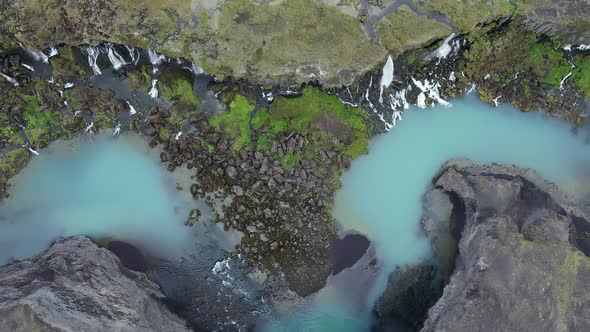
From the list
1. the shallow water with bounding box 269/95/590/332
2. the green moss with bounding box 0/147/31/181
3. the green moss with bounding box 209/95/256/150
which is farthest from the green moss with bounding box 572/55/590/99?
the green moss with bounding box 0/147/31/181

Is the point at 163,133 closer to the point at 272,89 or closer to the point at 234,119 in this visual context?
the point at 234,119

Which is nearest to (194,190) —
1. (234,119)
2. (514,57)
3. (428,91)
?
(234,119)

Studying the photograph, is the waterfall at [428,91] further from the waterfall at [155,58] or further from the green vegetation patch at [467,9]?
the waterfall at [155,58]

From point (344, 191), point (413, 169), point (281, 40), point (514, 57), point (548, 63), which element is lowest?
point (344, 191)

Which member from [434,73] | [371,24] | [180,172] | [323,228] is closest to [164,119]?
[180,172]

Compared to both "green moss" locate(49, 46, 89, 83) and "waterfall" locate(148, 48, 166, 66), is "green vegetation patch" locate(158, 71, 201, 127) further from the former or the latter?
"green moss" locate(49, 46, 89, 83)
